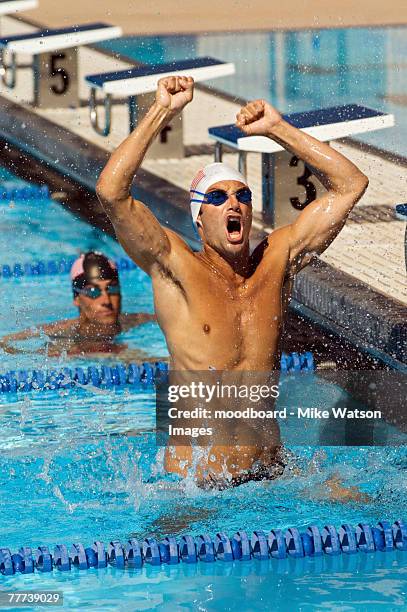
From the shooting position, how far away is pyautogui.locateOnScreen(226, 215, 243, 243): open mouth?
3865 mm

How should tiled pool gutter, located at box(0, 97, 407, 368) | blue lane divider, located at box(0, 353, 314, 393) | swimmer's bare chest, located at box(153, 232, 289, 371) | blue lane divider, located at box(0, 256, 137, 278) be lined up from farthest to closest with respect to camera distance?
blue lane divider, located at box(0, 256, 137, 278) → blue lane divider, located at box(0, 353, 314, 393) → tiled pool gutter, located at box(0, 97, 407, 368) → swimmer's bare chest, located at box(153, 232, 289, 371)

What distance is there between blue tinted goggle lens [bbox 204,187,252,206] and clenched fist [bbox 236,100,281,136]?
0.17 meters

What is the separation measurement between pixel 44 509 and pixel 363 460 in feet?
3.56

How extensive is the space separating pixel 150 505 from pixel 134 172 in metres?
1.10

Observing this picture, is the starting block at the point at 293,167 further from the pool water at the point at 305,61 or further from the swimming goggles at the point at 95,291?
the pool water at the point at 305,61

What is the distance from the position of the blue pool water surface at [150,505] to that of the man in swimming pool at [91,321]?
0.54 meters

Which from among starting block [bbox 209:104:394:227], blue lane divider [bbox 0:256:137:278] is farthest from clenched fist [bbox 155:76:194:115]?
blue lane divider [bbox 0:256:137:278]

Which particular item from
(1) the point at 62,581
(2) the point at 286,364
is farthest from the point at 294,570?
(2) the point at 286,364

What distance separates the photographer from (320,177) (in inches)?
159

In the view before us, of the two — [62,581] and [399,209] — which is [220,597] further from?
[399,209]

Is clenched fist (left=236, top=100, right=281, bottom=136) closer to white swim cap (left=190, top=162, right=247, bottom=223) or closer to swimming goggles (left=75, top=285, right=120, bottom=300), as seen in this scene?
white swim cap (left=190, top=162, right=247, bottom=223)

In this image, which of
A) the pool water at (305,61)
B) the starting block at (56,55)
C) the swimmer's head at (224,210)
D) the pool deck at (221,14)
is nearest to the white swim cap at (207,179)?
the swimmer's head at (224,210)

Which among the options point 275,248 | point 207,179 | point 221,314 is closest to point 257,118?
point 207,179

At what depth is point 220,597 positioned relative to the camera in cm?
373
